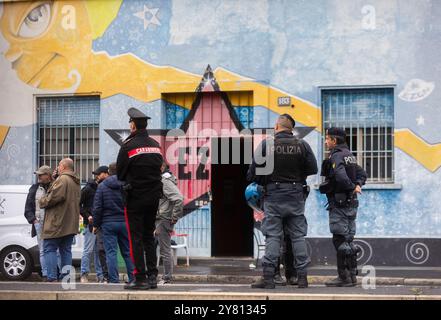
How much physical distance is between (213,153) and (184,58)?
1.97m

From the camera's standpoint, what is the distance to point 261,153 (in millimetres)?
11672

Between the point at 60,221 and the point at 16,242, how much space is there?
2.89 m

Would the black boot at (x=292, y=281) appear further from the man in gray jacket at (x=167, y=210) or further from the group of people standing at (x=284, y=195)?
the man in gray jacket at (x=167, y=210)

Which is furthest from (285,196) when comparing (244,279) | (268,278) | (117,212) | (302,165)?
(244,279)

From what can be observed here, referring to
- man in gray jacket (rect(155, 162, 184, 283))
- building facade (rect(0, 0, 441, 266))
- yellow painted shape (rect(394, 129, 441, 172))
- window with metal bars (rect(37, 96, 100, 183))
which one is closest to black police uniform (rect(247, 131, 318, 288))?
man in gray jacket (rect(155, 162, 184, 283))

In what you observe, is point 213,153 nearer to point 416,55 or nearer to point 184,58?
point 184,58

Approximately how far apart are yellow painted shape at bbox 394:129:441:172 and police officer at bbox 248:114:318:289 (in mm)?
6715

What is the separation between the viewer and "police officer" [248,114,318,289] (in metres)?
11.5

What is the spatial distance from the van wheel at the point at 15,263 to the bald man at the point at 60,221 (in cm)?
228

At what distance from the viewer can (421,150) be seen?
17.9 meters

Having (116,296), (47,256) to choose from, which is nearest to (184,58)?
(47,256)

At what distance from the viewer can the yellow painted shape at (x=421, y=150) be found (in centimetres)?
1788

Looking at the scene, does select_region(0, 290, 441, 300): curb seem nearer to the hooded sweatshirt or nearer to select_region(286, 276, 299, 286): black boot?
select_region(286, 276, 299, 286): black boot

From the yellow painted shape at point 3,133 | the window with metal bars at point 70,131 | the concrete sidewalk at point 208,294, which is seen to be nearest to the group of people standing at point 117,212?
the concrete sidewalk at point 208,294
